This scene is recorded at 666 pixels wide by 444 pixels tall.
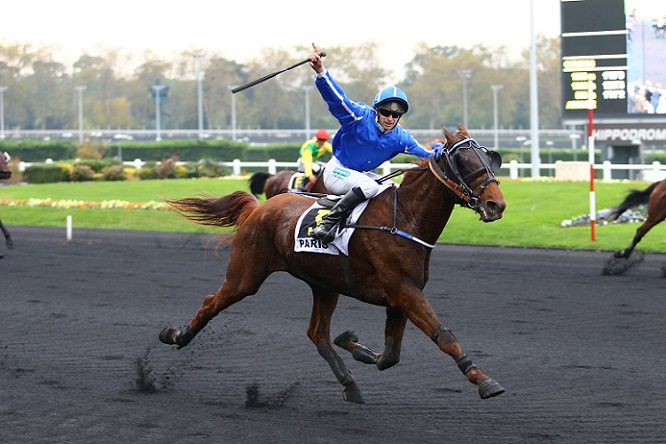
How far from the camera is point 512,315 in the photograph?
972 cm

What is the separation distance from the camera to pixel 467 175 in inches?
238

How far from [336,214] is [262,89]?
252ft

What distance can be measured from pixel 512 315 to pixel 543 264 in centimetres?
435

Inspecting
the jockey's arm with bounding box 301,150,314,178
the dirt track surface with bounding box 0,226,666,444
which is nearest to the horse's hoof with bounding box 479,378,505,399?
the dirt track surface with bounding box 0,226,666,444

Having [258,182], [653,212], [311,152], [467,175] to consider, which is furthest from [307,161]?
[467,175]

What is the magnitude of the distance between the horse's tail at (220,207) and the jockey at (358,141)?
3.67 feet

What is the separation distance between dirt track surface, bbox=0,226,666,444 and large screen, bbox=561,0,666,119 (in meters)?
9.13

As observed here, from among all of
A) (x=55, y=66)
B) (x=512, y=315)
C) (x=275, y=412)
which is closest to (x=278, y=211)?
(x=275, y=412)

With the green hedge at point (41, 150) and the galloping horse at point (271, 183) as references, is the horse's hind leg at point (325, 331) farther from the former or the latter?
the green hedge at point (41, 150)

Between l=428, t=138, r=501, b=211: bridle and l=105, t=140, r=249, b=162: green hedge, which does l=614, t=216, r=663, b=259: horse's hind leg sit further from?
l=105, t=140, r=249, b=162: green hedge

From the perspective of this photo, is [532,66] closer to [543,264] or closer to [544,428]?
[543,264]

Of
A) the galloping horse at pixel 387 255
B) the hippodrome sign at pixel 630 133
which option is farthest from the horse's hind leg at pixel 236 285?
the hippodrome sign at pixel 630 133

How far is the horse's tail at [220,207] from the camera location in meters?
7.79

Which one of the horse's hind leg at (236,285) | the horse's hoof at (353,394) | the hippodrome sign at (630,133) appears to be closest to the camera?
the horse's hoof at (353,394)
